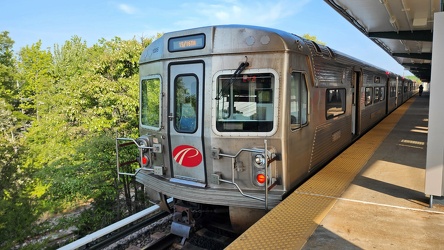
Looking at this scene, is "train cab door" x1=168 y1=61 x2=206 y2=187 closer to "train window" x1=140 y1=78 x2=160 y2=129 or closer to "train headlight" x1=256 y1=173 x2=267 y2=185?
"train window" x1=140 y1=78 x2=160 y2=129

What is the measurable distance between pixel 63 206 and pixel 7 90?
1922cm

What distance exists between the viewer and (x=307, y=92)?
4887 millimetres

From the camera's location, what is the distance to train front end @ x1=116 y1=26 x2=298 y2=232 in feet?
13.9

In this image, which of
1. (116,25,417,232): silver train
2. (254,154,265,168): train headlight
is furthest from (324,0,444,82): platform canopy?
(254,154,265,168): train headlight

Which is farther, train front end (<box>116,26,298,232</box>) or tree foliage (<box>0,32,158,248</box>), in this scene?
tree foliage (<box>0,32,158,248</box>)

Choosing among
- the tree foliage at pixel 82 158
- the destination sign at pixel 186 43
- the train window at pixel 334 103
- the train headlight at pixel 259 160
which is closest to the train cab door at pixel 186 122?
the destination sign at pixel 186 43

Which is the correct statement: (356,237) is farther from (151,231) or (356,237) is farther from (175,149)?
(151,231)

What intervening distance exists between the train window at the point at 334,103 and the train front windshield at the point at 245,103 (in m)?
2.02

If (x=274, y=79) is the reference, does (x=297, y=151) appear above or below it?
below

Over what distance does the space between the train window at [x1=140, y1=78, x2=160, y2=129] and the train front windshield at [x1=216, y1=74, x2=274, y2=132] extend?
117 centimetres

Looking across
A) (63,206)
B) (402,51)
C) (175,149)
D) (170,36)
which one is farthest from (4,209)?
(402,51)

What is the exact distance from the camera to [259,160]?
4.20 metres

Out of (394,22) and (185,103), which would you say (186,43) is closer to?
(185,103)

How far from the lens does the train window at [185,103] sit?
461 cm
